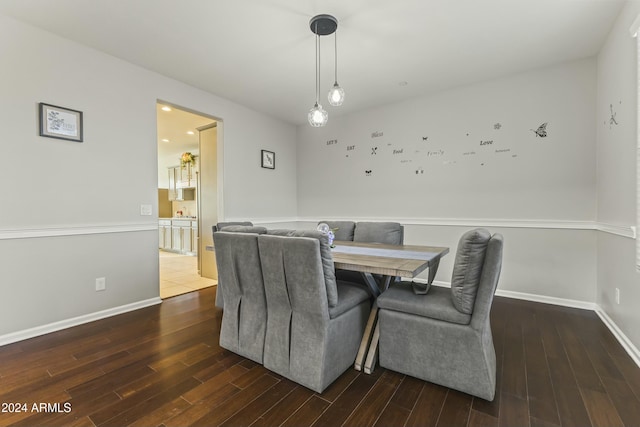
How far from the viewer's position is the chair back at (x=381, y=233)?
3.02m

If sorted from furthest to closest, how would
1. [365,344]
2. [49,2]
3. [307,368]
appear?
[49,2], [365,344], [307,368]

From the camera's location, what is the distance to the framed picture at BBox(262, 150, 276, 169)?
A: 15.3 feet

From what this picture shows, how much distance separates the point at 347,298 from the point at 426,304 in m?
0.49

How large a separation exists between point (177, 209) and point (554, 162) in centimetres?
810

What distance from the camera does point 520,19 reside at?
2.35 metres

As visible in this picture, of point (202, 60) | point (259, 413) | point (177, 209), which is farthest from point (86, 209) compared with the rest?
point (177, 209)

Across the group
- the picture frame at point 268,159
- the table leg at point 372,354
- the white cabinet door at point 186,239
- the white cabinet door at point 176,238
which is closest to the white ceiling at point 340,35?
the picture frame at point 268,159

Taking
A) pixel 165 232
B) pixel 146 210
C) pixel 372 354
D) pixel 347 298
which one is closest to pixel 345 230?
pixel 347 298

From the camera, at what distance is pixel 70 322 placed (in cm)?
265

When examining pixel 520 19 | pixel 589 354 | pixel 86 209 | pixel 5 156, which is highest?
pixel 520 19

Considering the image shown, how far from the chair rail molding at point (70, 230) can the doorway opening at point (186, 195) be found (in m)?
0.75

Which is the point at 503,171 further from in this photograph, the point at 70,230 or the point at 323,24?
the point at 70,230

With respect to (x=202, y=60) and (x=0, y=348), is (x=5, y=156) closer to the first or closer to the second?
(x=0, y=348)

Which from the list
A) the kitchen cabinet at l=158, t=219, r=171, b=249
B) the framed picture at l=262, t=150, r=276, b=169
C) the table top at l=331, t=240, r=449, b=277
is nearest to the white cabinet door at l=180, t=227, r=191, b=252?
the kitchen cabinet at l=158, t=219, r=171, b=249
